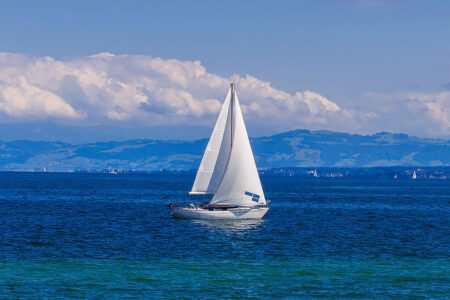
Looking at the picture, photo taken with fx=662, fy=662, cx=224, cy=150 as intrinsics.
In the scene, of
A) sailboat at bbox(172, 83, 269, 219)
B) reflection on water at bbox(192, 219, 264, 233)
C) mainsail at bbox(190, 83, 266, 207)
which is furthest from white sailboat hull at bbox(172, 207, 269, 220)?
mainsail at bbox(190, 83, 266, 207)

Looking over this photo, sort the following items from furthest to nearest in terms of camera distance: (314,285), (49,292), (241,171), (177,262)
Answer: (241,171)
(177,262)
(314,285)
(49,292)

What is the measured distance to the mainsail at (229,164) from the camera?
79.6m

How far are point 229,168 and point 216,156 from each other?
238 cm

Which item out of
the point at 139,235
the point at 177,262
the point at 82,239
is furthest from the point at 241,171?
the point at 177,262

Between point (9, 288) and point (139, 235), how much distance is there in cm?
3080

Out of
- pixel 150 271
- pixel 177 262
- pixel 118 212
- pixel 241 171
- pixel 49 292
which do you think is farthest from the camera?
pixel 118 212

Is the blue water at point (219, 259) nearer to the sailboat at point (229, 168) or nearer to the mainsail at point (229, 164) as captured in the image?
the sailboat at point (229, 168)

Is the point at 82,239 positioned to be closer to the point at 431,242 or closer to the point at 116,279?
the point at 116,279

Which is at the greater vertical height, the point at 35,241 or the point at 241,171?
the point at 241,171

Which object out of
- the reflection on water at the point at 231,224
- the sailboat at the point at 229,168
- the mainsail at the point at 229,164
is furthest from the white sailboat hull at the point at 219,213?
the mainsail at the point at 229,164

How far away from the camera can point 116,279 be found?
43688mm

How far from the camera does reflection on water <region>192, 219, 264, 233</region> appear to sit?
7681 cm

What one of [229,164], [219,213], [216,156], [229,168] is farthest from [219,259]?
[216,156]

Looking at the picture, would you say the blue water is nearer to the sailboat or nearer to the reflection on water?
the reflection on water
